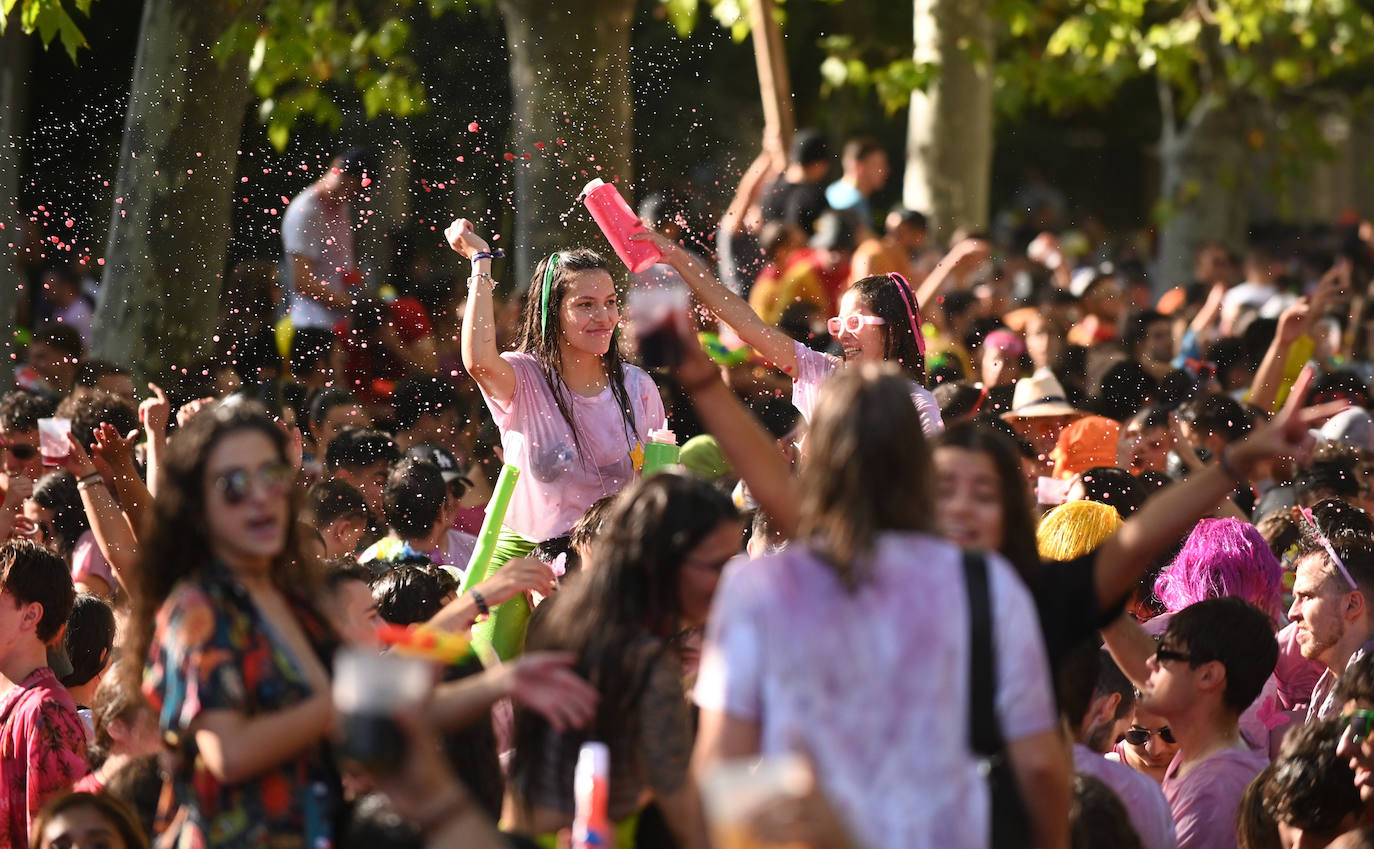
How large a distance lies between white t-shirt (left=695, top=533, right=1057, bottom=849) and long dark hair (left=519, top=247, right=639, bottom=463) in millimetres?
2929

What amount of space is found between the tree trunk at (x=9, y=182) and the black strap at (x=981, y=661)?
756 centimetres

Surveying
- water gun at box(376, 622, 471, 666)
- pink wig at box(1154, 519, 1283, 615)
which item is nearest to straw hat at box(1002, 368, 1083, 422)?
pink wig at box(1154, 519, 1283, 615)

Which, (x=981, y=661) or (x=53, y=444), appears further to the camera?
(x=53, y=444)

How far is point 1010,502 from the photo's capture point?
11.9 feet

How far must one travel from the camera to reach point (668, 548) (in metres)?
3.47

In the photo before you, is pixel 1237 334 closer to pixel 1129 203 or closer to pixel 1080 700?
pixel 1080 700

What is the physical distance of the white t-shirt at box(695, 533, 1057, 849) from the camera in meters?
3.00

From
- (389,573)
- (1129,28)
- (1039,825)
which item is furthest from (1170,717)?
(1129,28)

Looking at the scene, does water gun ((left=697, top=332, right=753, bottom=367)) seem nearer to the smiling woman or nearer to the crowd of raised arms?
the crowd of raised arms

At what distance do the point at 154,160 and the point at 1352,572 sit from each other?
19.9 ft

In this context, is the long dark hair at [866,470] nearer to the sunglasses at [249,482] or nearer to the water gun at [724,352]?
the sunglasses at [249,482]

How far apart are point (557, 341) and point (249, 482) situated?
2.65 metres

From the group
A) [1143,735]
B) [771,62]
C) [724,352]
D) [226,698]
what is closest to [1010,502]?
[226,698]

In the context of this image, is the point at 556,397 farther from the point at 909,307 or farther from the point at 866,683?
the point at 866,683
